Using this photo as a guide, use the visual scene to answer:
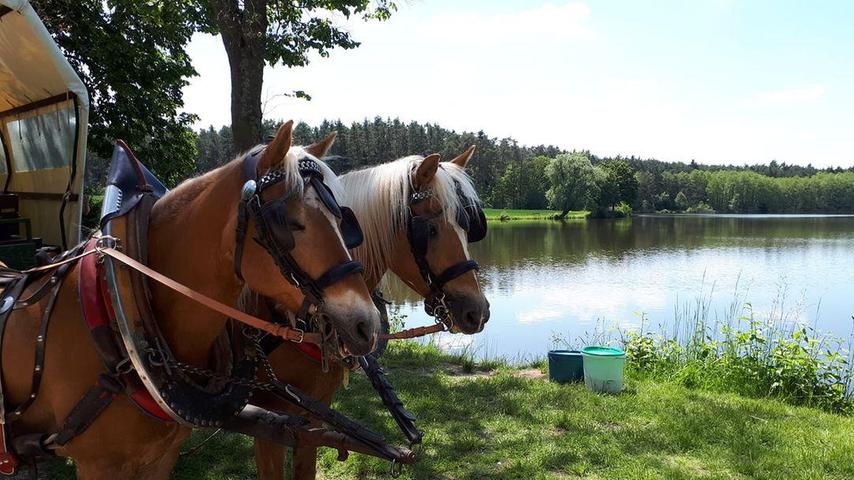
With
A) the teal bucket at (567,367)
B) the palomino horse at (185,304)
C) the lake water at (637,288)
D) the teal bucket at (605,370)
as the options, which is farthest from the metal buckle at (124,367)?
the teal bucket at (567,367)

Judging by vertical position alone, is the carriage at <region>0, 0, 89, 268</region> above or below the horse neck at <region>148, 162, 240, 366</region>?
above

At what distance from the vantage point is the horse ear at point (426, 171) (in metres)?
3.04

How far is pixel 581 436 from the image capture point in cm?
492

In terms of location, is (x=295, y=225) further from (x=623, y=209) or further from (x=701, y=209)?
(x=701, y=209)

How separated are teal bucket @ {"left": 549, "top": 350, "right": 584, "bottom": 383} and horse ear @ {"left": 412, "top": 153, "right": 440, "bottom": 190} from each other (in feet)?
14.2

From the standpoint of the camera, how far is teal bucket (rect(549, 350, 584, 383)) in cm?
671

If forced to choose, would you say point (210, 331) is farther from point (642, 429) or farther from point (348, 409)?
point (642, 429)

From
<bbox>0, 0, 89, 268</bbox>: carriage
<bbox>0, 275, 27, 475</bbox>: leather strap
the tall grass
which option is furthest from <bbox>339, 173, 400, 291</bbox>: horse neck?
the tall grass

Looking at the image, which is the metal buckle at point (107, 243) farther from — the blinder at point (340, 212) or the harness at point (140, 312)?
the blinder at point (340, 212)

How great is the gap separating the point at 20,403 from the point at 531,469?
11.2ft

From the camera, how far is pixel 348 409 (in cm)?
548

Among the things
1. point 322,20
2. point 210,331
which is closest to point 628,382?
point 210,331

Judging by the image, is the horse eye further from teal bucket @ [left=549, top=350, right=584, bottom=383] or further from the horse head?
teal bucket @ [left=549, top=350, right=584, bottom=383]

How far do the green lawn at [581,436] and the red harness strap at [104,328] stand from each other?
247 centimetres
